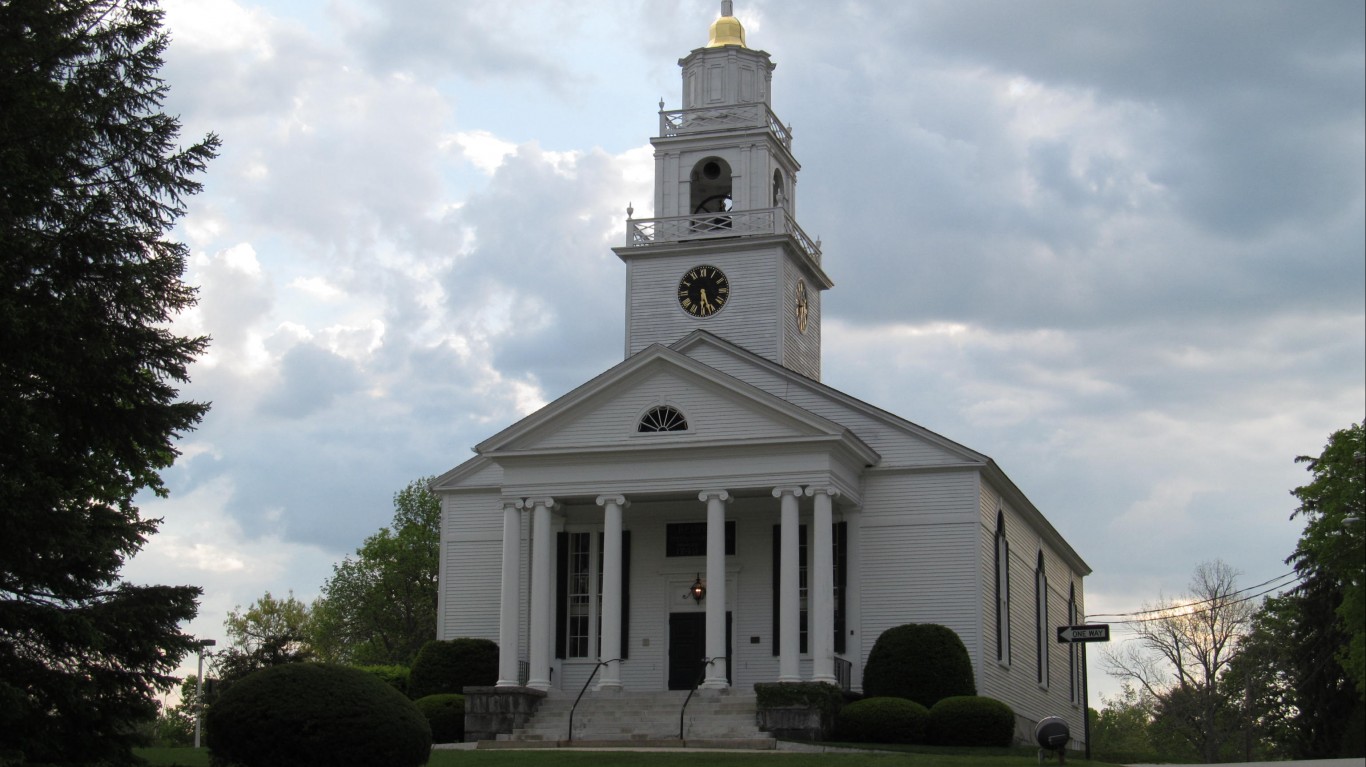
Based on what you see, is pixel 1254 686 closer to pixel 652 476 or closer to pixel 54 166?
pixel 652 476

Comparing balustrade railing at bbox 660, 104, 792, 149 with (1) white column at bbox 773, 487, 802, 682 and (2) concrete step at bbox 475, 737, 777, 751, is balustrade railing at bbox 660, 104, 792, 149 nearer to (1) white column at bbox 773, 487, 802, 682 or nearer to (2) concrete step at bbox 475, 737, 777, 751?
(1) white column at bbox 773, 487, 802, 682

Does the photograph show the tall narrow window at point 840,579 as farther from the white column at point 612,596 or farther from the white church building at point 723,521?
the white column at point 612,596

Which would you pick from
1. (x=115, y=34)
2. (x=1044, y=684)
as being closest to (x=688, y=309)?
(x=1044, y=684)

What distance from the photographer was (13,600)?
68.9 ft

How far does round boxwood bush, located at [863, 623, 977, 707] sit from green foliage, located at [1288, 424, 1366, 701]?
9571 mm

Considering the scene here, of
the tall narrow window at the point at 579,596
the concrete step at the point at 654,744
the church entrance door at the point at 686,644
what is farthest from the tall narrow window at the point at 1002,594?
the tall narrow window at the point at 579,596

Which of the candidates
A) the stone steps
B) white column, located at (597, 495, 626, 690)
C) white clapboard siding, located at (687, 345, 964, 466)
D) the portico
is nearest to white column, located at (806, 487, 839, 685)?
the portico

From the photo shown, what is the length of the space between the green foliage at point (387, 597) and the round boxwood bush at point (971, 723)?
3872 centimetres

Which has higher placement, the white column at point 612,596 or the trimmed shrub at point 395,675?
the white column at point 612,596

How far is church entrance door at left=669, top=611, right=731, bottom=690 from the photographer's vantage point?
3756cm

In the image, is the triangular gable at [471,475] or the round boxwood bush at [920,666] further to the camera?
the triangular gable at [471,475]

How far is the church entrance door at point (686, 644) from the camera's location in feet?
123

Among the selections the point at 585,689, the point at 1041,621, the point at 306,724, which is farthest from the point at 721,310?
the point at 306,724

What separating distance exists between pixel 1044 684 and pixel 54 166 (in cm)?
3051
